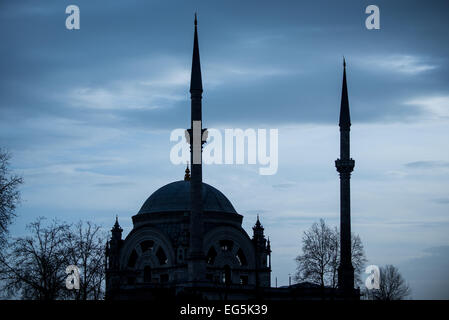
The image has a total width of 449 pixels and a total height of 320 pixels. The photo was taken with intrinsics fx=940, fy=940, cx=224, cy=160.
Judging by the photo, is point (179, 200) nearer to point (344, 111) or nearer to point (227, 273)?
point (227, 273)

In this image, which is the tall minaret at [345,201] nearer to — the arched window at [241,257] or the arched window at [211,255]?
the arched window at [241,257]

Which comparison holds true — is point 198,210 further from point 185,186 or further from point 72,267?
point 185,186

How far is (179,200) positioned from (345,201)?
14.0 m

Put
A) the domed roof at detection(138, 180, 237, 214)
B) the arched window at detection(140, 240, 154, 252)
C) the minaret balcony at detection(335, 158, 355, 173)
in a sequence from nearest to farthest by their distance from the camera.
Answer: the minaret balcony at detection(335, 158, 355, 173), the arched window at detection(140, 240, 154, 252), the domed roof at detection(138, 180, 237, 214)

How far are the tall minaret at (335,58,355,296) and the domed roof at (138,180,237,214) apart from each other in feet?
34.7

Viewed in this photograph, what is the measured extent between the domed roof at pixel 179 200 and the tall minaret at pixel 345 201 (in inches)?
417

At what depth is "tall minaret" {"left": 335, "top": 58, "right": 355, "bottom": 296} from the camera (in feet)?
240

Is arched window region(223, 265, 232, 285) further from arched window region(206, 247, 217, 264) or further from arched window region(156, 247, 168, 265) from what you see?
arched window region(156, 247, 168, 265)

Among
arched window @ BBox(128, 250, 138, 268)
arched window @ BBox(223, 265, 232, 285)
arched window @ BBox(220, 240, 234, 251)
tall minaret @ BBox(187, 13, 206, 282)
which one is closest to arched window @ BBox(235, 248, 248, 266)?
arched window @ BBox(220, 240, 234, 251)

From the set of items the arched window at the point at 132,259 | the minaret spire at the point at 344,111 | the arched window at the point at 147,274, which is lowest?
the arched window at the point at 147,274

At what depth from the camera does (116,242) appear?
79.7 meters

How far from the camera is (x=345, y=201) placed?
74625 mm

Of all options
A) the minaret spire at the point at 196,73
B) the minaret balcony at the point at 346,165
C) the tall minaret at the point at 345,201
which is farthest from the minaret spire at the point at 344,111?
the minaret spire at the point at 196,73

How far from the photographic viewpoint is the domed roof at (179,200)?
7838 centimetres
